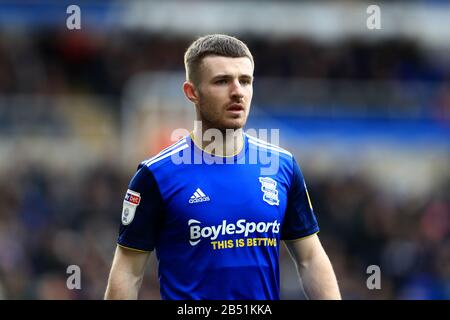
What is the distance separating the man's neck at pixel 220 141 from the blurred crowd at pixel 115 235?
325 inches

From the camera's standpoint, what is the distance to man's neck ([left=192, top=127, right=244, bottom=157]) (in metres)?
6.17

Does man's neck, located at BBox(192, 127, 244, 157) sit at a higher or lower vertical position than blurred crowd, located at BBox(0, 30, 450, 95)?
lower

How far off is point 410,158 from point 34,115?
288 inches

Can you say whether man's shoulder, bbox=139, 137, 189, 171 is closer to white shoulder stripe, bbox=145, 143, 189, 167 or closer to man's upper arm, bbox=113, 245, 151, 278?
white shoulder stripe, bbox=145, 143, 189, 167

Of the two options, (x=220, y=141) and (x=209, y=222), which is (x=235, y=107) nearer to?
(x=220, y=141)

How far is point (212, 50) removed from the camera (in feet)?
20.0

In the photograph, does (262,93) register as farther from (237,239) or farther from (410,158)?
(237,239)

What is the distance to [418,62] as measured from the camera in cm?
2202

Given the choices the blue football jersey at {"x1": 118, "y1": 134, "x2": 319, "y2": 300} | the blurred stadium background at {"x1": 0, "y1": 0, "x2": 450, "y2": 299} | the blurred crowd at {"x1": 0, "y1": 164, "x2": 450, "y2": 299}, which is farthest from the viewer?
the blurred stadium background at {"x1": 0, "y1": 0, "x2": 450, "y2": 299}

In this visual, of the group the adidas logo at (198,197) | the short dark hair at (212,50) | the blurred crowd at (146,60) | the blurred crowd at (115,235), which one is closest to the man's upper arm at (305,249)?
the adidas logo at (198,197)

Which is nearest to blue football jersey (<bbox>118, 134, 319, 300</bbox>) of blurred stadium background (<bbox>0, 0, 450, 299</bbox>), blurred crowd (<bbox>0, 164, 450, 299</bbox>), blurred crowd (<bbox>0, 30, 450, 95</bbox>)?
blurred stadium background (<bbox>0, 0, 450, 299</bbox>)

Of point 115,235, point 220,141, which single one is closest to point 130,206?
point 220,141

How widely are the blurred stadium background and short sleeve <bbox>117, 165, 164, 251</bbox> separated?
7.92 meters
